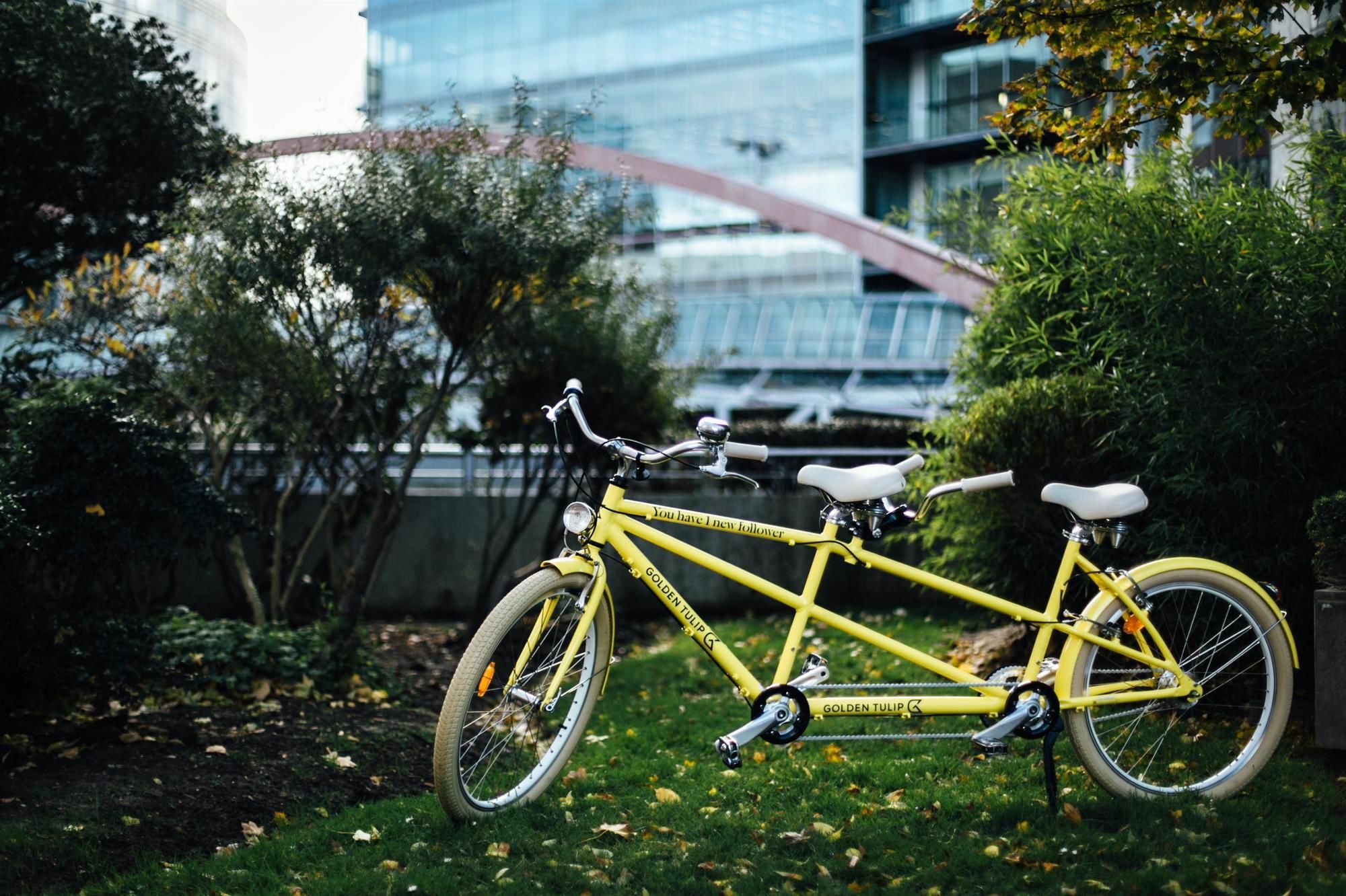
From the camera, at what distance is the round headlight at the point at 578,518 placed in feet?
12.0

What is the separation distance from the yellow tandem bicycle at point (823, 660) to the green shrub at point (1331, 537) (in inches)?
12.0

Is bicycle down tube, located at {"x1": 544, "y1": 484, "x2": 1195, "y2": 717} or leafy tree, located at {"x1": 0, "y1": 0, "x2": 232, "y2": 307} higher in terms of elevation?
leafy tree, located at {"x1": 0, "y1": 0, "x2": 232, "y2": 307}

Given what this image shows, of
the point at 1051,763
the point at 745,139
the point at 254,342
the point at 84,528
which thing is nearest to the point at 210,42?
the point at 254,342

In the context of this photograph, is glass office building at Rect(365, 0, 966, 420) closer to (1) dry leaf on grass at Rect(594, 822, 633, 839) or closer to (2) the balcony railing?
(2) the balcony railing

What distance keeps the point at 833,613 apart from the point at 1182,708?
121 centimetres

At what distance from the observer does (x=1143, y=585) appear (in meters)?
3.80

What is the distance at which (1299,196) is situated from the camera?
5.62m

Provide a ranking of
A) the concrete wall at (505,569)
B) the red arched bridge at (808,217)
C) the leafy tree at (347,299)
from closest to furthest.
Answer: the leafy tree at (347,299)
the concrete wall at (505,569)
the red arched bridge at (808,217)

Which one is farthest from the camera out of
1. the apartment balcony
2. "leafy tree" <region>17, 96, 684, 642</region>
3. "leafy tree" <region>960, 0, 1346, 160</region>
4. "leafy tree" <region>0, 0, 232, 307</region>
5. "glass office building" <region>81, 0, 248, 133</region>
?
the apartment balcony

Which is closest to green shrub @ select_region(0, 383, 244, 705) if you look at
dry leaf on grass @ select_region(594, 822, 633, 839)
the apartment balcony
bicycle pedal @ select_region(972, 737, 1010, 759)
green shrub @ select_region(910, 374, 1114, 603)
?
dry leaf on grass @ select_region(594, 822, 633, 839)

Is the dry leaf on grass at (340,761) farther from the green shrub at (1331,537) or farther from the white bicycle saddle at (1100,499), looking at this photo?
the green shrub at (1331,537)

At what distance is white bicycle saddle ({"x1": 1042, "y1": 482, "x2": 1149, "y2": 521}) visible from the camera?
12.3ft

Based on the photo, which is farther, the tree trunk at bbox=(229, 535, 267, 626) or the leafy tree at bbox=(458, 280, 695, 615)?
the leafy tree at bbox=(458, 280, 695, 615)

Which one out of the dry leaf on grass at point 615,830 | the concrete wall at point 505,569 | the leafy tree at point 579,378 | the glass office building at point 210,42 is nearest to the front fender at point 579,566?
the dry leaf on grass at point 615,830
